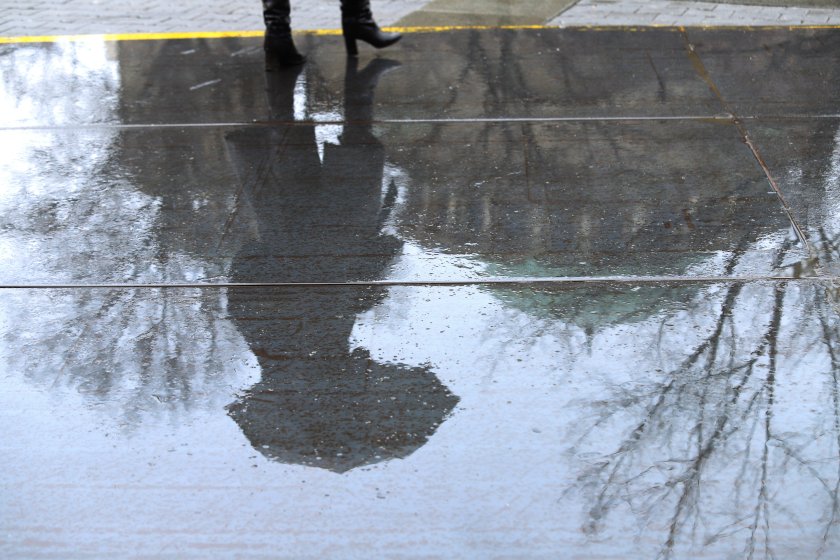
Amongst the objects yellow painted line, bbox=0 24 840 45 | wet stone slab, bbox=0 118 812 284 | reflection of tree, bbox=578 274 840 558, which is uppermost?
yellow painted line, bbox=0 24 840 45

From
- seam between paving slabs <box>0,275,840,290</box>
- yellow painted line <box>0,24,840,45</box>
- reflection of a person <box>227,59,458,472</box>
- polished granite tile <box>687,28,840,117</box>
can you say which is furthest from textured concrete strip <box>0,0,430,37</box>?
seam between paving slabs <box>0,275,840,290</box>

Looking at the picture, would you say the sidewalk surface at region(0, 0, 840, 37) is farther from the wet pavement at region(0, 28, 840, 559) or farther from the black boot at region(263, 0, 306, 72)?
the wet pavement at region(0, 28, 840, 559)

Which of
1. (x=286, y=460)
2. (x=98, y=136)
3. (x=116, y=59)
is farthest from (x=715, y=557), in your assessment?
(x=116, y=59)

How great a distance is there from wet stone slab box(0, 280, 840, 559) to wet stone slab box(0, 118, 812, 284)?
24 centimetres

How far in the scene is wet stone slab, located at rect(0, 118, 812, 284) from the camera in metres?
4.20

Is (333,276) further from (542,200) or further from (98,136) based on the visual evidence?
(98,136)

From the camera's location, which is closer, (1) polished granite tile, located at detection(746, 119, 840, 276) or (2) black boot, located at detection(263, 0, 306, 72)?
(1) polished granite tile, located at detection(746, 119, 840, 276)

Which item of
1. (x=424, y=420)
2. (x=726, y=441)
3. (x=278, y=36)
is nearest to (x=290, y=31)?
(x=278, y=36)

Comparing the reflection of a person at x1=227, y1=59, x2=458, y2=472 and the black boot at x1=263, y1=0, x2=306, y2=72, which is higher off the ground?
the black boot at x1=263, y1=0, x2=306, y2=72

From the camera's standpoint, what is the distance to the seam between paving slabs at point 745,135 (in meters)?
4.28

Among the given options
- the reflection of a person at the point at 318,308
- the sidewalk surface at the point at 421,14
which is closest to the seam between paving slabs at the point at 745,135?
the sidewalk surface at the point at 421,14

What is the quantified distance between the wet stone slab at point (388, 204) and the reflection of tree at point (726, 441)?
22.9 inches

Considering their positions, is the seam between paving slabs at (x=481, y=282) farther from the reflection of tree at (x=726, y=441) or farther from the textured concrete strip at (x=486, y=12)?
the textured concrete strip at (x=486, y=12)

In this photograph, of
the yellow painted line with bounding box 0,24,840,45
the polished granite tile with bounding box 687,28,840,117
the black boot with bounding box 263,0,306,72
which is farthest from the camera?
the yellow painted line with bounding box 0,24,840,45
